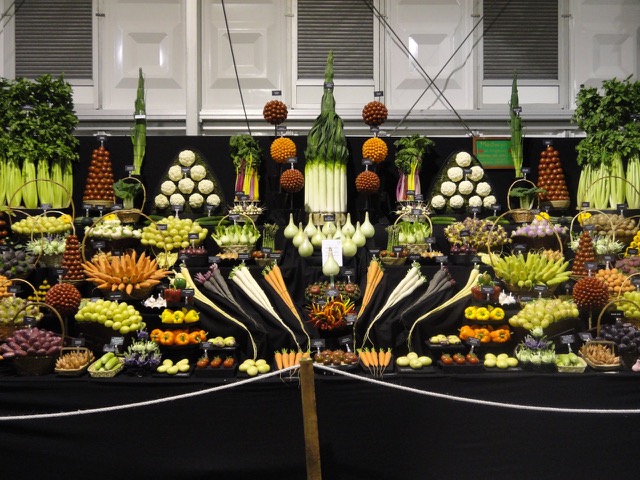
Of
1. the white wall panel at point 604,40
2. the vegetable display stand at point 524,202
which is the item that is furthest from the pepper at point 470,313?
the white wall panel at point 604,40

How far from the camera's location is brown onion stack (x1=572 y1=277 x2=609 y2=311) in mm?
4348

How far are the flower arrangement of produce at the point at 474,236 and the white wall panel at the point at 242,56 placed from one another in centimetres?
345

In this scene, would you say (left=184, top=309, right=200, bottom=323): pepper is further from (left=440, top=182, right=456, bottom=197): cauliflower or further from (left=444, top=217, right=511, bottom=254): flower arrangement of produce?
(left=440, top=182, right=456, bottom=197): cauliflower

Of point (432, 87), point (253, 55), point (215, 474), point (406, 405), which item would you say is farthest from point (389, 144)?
point (215, 474)

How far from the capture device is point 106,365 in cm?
395

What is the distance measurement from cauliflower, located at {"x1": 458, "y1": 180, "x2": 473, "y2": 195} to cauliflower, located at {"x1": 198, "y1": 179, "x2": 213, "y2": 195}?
2.48 metres

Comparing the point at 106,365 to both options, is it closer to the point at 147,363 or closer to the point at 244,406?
the point at 147,363

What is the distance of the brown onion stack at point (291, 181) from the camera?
5812 mm

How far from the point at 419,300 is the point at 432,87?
13.4ft

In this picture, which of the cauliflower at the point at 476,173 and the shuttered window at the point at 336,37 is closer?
the cauliflower at the point at 476,173

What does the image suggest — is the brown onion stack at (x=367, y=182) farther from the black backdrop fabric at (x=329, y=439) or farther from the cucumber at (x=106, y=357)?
the cucumber at (x=106, y=357)

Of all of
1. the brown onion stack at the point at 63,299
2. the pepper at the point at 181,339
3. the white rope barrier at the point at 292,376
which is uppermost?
the brown onion stack at the point at 63,299

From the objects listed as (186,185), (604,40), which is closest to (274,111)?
(186,185)

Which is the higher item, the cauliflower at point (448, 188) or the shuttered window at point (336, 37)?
the shuttered window at point (336, 37)
